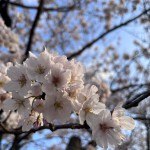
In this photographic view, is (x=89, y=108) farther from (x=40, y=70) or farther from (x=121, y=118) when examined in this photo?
(x=40, y=70)

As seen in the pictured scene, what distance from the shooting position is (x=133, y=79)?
33.9 ft

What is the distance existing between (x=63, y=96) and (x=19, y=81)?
345 mm

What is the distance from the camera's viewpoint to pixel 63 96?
2045 millimetres

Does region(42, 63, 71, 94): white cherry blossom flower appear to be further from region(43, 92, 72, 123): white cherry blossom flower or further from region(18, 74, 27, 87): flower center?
region(18, 74, 27, 87): flower center

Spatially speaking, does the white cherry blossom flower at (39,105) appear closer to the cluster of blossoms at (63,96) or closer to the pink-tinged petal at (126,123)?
the cluster of blossoms at (63,96)

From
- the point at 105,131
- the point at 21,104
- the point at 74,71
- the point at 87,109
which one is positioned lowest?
the point at 105,131

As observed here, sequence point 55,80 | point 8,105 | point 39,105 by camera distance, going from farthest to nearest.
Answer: point 8,105 < point 39,105 < point 55,80

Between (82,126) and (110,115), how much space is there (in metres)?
0.22

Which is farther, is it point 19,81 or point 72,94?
point 19,81

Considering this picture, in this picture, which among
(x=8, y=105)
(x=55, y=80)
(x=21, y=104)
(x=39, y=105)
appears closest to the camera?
(x=55, y=80)

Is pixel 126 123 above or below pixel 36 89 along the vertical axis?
below

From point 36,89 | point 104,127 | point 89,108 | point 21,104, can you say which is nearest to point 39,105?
point 36,89

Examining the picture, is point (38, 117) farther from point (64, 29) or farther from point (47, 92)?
point (64, 29)

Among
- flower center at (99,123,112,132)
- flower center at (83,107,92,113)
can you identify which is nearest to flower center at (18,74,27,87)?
flower center at (83,107,92,113)
